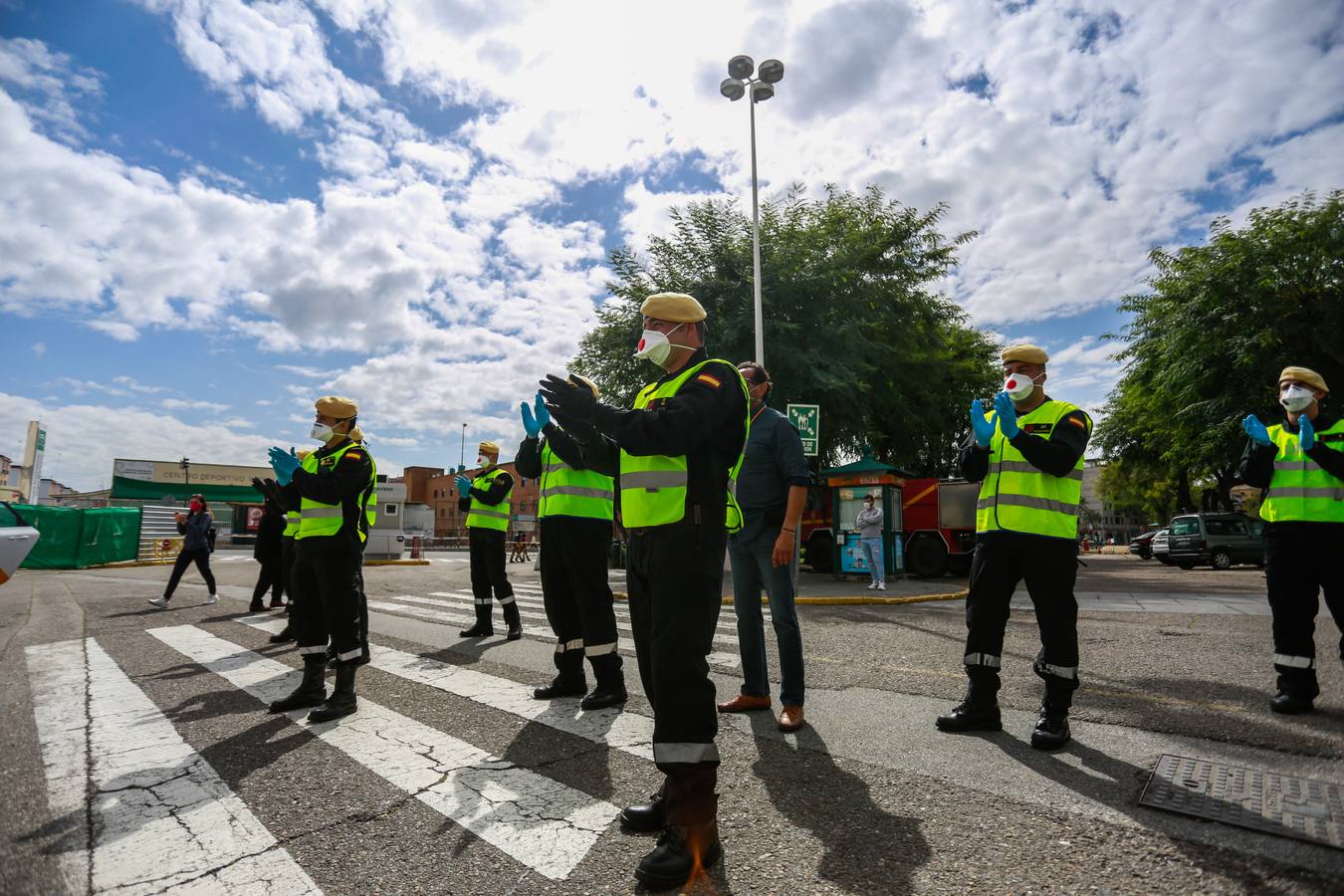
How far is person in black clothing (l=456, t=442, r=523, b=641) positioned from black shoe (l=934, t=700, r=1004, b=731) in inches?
178

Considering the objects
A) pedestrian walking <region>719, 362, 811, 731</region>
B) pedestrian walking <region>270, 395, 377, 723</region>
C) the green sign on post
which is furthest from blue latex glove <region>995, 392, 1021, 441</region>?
the green sign on post

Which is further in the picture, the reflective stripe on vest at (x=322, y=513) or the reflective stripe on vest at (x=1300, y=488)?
the reflective stripe on vest at (x=322, y=513)

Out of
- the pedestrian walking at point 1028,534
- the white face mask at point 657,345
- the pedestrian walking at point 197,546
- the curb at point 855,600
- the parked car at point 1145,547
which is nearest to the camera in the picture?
the white face mask at point 657,345

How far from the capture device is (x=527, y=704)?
449 cm

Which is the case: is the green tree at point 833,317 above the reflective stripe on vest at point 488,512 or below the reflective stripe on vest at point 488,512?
above

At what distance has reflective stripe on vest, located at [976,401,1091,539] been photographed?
12.0 ft

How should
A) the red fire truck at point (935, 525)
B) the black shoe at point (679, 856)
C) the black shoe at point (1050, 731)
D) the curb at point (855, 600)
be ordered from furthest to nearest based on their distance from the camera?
the red fire truck at point (935, 525) → the curb at point (855, 600) → the black shoe at point (1050, 731) → the black shoe at point (679, 856)

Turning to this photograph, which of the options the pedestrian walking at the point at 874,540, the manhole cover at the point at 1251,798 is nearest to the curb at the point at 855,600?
the pedestrian walking at the point at 874,540

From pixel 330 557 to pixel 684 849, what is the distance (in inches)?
125

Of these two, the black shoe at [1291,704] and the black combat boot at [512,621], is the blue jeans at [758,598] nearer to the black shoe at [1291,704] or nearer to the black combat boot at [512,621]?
the black shoe at [1291,704]

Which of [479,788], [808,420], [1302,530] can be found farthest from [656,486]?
[808,420]

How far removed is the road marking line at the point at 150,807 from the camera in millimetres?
2340

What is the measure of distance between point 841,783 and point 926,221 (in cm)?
2287

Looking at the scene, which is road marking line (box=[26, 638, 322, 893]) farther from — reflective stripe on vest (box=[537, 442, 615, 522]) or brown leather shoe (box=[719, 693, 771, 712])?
brown leather shoe (box=[719, 693, 771, 712])
